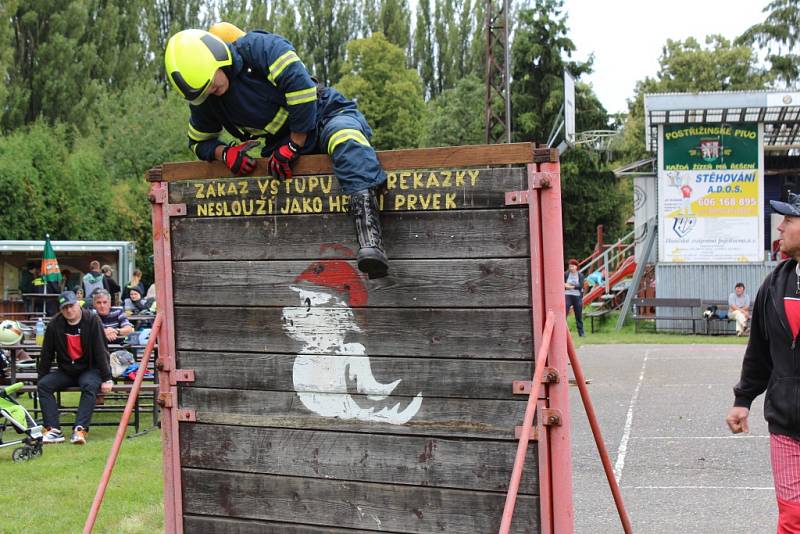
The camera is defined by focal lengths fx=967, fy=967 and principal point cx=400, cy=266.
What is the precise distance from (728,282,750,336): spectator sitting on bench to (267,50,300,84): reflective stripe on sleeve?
743 inches

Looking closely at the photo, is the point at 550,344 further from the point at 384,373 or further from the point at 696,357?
the point at 696,357

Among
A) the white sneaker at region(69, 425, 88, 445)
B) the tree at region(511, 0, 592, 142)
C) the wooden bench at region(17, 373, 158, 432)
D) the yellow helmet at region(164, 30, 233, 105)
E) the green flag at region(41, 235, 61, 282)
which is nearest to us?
the yellow helmet at region(164, 30, 233, 105)

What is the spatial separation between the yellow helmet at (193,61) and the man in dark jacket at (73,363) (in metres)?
5.57

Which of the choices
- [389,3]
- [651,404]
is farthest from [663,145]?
[389,3]

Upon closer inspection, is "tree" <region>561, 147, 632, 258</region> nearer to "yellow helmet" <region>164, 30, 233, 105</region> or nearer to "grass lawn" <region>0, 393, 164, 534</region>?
"grass lawn" <region>0, 393, 164, 534</region>

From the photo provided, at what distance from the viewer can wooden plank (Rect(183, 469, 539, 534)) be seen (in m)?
4.13

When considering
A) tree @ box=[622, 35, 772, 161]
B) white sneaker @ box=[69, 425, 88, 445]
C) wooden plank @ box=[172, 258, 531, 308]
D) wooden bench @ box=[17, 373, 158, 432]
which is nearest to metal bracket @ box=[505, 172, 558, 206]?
wooden plank @ box=[172, 258, 531, 308]

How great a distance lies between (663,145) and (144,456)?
1806 cm

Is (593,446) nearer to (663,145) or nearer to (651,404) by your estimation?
(651,404)

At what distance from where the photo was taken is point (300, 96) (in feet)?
14.2

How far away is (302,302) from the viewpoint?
446cm

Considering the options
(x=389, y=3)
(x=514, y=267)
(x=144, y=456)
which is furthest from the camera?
(x=389, y=3)

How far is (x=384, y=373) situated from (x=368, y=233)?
644mm

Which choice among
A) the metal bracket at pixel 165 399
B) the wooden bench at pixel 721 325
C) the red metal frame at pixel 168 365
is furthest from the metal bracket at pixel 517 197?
the wooden bench at pixel 721 325
